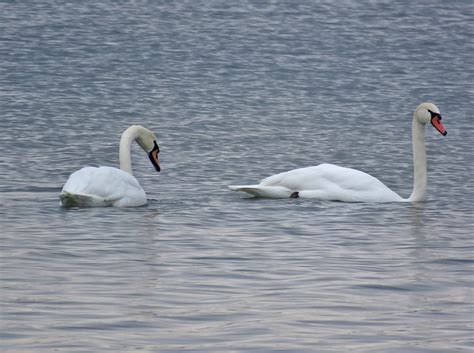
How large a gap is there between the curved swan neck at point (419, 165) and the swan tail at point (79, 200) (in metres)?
2.80

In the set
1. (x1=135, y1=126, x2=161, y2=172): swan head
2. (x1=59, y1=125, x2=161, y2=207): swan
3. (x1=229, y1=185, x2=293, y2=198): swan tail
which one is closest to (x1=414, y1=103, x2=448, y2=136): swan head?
(x1=229, y1=185, x2=293, y2=198): swan tail

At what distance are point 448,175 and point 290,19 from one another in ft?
59.6

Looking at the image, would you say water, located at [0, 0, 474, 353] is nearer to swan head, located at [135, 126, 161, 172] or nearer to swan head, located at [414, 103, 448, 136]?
swan head, located at [135, 126, 161, 172]

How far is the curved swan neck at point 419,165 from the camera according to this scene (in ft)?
45.7

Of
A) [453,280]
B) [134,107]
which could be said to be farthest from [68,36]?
[453,280]

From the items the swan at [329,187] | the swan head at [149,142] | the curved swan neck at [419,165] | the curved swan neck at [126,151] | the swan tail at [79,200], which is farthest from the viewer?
the swan head at [149,142]

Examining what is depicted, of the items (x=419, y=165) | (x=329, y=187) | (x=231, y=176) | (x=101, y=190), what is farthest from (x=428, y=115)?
(x=101, y=190)

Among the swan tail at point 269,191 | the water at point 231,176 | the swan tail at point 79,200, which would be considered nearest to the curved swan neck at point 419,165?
the water at point 231,176

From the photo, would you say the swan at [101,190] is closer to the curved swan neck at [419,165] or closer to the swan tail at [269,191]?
the swan tail at [269,191]

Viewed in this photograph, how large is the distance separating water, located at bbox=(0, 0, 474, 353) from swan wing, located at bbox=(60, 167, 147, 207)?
113 millimetres

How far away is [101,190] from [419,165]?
123 inches

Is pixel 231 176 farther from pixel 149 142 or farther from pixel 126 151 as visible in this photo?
pixel 126 151

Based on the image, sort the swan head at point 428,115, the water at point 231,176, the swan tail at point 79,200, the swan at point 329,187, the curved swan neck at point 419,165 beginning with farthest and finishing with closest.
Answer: the swan head at point 428,115
the curved swan neck at point 419,165
the swan at point 329,187
the swan tail at point 79,200
the water at point 231,176

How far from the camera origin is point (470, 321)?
8.08 metres
